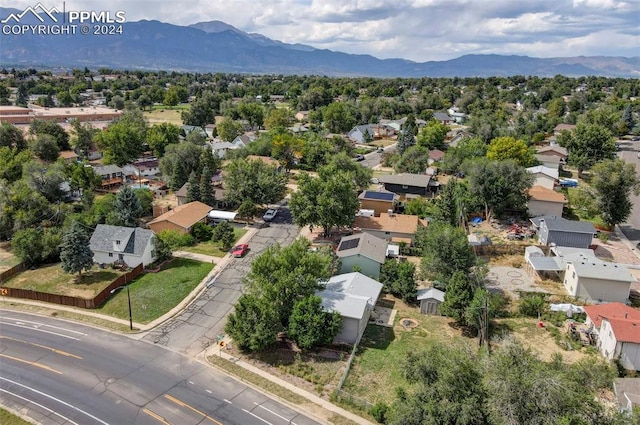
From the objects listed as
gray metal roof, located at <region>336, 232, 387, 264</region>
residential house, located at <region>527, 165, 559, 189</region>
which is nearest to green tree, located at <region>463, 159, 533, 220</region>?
residential house, located at <region>527, 165, 559, 189</region>

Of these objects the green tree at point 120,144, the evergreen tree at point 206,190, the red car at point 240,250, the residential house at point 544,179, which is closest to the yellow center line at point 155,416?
the red car at point 240,250

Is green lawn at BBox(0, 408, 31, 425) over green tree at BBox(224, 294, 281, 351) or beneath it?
beneath

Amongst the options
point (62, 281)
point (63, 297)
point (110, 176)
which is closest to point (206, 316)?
point (63, 297)

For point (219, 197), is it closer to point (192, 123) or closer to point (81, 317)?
point (81, 317)

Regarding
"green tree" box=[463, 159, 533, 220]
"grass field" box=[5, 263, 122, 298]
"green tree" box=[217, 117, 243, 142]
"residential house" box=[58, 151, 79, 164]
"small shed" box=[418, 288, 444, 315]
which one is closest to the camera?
"small shed" box=[418, 288, 444, 315]

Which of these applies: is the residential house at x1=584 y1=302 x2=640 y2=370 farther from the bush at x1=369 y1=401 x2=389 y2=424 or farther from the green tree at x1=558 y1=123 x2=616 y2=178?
the green tree at x1=558 y1=123 x2=616 y2=178

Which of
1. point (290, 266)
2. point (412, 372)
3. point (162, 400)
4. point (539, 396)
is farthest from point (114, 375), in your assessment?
point (539, 396)

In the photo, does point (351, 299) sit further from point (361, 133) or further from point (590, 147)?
point (361, 133)
